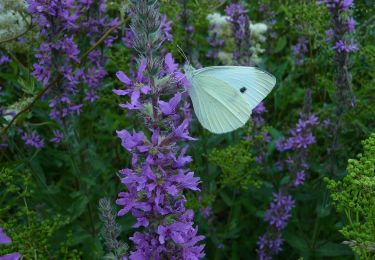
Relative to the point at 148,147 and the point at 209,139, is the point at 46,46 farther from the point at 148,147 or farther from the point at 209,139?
the point at 148,147

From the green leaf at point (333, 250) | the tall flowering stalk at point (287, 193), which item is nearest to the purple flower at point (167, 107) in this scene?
the tall flowering stalk at point (287, 193)

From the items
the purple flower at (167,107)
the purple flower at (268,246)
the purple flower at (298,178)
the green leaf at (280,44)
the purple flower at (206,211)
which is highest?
the purple flower at (167,107)

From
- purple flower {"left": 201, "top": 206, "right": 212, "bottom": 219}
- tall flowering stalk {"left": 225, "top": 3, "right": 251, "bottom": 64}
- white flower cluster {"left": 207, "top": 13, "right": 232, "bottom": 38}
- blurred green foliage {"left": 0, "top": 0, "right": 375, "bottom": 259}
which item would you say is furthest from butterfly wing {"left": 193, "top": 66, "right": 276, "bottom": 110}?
white flower cluster {"left": 207, "top": 13, "right": 232, "bottom": 38}

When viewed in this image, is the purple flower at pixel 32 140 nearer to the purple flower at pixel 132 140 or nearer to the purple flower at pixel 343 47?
the purple flower at pixel 132 140

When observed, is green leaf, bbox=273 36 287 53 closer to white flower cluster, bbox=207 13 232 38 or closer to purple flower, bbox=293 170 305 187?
white flower cluster, bbox=207 13 232 38

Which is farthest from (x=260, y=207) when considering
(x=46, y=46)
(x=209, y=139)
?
(x=46, y=46)
